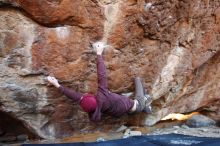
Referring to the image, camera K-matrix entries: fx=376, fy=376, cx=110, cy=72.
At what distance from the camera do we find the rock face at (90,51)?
2924mm

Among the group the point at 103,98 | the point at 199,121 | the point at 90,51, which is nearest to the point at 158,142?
the point at 103,98

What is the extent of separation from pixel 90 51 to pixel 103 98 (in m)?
0.41

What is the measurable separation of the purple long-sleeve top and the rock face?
0.40ft

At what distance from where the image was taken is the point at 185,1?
337 cm

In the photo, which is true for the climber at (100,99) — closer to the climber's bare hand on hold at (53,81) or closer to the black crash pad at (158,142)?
the climber's bare hand on hold at (53,81)

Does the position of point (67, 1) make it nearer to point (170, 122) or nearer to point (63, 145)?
point (63, 145)

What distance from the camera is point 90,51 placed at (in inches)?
125

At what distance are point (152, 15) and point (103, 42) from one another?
489mm

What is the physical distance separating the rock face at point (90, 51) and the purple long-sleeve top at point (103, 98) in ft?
0.40

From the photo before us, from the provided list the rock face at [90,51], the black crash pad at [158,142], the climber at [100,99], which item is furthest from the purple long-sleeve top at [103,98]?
the black crash pad at [158,142]

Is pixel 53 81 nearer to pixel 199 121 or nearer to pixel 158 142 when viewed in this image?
pixel 158 142

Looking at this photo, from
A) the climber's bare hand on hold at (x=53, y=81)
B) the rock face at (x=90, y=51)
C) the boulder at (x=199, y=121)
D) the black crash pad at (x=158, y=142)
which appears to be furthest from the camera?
the boulder at (x=199, y=121)

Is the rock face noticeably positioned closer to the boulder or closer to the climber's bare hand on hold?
the climber's bare hand on hold

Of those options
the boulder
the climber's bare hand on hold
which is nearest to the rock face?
the climber's bare hand on hold
